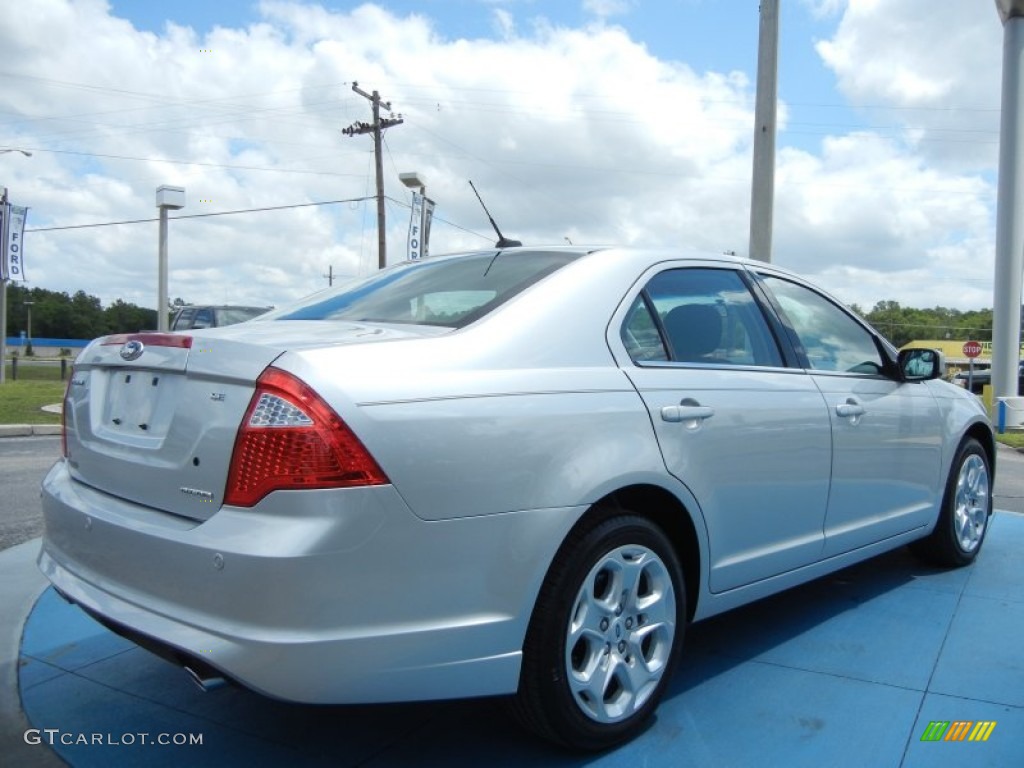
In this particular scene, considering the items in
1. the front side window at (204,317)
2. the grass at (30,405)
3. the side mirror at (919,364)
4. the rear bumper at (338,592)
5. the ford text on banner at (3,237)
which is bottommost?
the grass at (30,405)

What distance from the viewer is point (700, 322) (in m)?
3.21

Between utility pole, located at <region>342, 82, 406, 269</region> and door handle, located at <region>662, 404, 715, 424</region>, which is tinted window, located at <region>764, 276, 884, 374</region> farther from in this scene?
utility pole, located at <region>342, 82, 406, 269</region>

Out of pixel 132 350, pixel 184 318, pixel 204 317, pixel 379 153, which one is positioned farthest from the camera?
pixel 379 153

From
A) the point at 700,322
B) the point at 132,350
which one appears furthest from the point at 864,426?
the point at 132,350

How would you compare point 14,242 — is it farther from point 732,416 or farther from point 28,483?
point 732,416

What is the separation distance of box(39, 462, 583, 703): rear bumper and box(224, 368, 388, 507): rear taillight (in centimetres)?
4

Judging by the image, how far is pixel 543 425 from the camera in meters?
2.34

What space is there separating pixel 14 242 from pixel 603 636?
21.4m

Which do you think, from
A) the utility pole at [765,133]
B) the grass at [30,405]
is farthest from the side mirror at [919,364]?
the grass at [30,405]

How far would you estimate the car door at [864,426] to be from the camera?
11.7 feet

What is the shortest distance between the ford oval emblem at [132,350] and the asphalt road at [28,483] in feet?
11.0

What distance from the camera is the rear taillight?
202 cm

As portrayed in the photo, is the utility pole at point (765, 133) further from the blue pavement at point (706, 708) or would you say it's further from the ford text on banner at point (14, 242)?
the ford text on banner at point (14, 242)

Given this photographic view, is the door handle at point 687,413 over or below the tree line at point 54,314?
below
